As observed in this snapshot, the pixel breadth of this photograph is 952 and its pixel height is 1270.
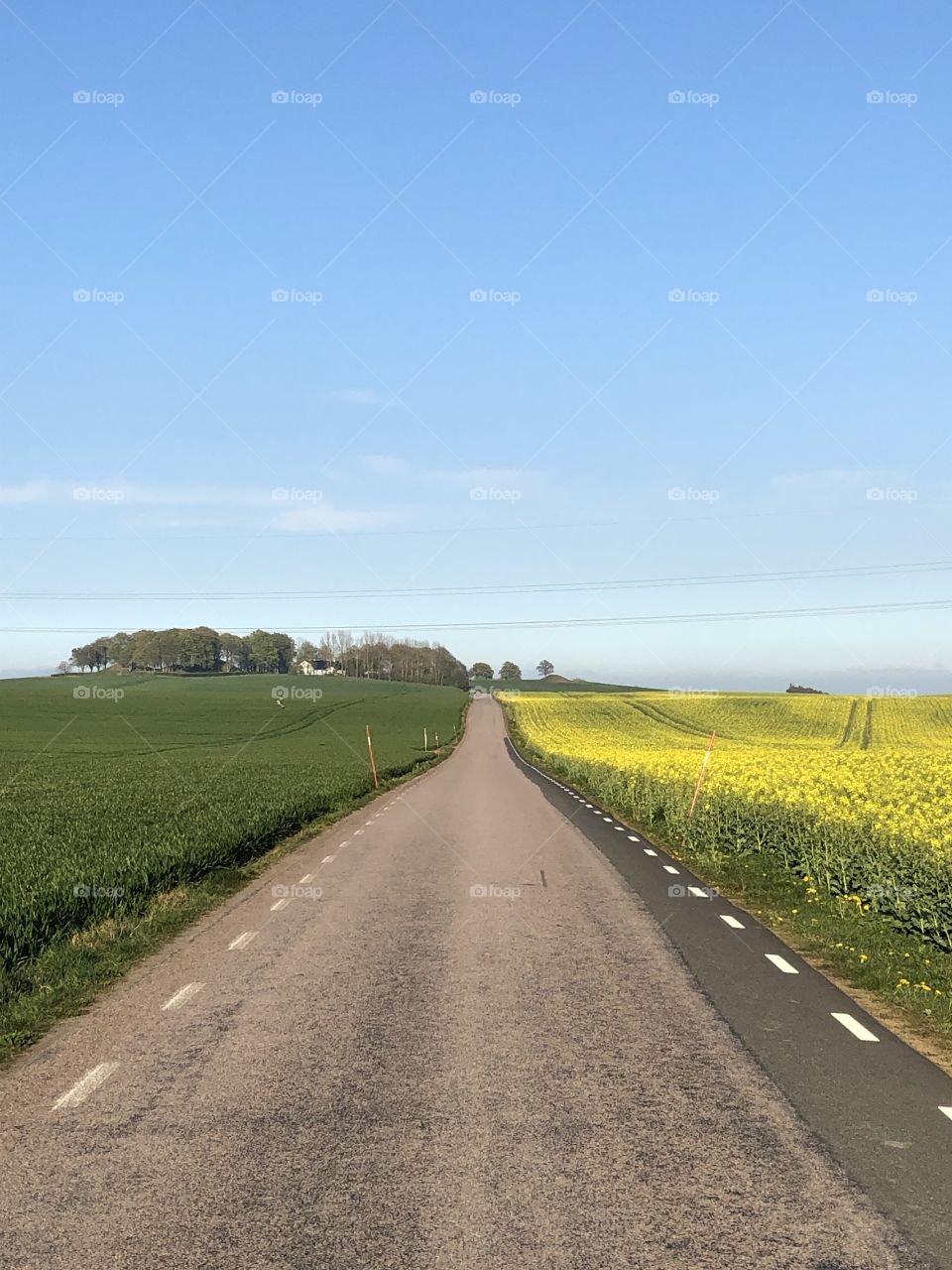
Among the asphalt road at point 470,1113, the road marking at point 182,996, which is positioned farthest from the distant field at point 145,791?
the asphalt road at point 470,1113

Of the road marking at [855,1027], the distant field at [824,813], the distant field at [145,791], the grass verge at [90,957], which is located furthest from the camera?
the distant field at [145,791]

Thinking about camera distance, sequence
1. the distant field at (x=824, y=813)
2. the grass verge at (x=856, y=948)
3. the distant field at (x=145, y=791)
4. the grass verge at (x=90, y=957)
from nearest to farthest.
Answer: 1. the grass verge at (x=90, y=957)
2. the grass verge at (x=856, y=948)
3. the distant field at (x=824, y=813)
4. the distant field at (x=145, y=791)

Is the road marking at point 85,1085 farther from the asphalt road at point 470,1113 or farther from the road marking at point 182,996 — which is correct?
the road marking at point 182,996

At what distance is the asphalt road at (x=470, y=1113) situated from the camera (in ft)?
15.7

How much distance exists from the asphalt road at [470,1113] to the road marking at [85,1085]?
0.04m

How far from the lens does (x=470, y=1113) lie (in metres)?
6.29

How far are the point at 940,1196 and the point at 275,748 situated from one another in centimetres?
6510

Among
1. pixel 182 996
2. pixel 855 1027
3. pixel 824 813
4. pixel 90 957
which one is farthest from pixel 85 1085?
pixel 824 813

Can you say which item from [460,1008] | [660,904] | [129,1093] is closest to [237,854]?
[660,904]

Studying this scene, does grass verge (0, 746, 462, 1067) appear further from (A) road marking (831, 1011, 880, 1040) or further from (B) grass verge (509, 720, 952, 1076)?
(B) grass verge (509, 720, 952, 1076)

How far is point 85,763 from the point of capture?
49.4 m

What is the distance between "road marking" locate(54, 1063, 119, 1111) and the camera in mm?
6523

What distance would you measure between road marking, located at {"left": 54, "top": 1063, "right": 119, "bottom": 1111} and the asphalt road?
42 mm

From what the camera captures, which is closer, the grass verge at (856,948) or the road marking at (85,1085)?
the road marking at (85,1085)
